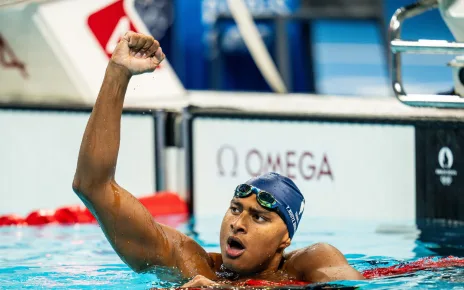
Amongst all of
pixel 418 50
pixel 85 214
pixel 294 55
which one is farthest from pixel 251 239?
pixel 294 55

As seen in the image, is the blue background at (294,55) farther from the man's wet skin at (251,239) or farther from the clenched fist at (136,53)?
the clenched fist at (136,53)

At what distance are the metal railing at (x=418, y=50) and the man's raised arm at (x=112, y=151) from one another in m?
1.83

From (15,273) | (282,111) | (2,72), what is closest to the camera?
(15,273)

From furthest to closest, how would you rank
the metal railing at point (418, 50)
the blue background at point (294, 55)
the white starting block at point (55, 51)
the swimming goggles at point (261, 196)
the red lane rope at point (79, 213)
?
the blue background at point (294, 55) < the white starting block at point (55, 51) < the red lane rope at point (79, 213) < the metal railing at point (418, 50) < the swimming goggles at point (261, 196)

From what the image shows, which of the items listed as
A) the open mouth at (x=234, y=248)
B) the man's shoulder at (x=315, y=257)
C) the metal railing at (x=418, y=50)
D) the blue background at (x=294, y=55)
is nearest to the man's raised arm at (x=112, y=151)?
the open mouth at (x=234, y=248)

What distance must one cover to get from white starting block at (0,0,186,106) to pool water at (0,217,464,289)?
3.72ft

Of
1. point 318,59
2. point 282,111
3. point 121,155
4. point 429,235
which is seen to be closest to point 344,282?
point 429,235

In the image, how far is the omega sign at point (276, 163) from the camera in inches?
236

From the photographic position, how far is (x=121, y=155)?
6.52 metres

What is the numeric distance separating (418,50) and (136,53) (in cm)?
191

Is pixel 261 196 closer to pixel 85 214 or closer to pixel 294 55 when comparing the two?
pixel 85 214

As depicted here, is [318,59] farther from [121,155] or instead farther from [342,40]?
[121,155]

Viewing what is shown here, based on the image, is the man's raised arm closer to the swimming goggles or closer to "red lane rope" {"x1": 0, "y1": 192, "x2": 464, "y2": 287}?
the swimming goggles

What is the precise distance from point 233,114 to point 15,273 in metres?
2.16
